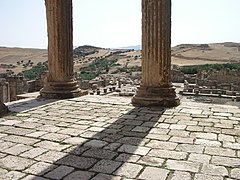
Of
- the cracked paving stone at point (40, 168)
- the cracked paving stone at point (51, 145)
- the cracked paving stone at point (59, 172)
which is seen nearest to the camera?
the cracked paving stone at point (59, 172)

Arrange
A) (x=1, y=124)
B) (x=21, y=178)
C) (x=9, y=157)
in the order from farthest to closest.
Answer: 1. (x=1, y=124)
2. (x=9, y=157)
3. (x=21, y=178)

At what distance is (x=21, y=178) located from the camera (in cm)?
344

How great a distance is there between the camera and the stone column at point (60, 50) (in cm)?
900

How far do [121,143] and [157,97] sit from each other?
10.5 ft

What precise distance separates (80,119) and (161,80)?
8.42 feet

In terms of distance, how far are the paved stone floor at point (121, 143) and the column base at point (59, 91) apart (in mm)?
1563

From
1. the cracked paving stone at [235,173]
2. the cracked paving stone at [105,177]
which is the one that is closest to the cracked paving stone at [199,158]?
the cracked paving stone at [235,173]

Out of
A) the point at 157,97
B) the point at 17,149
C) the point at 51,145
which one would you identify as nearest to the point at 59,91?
the point at 157,97

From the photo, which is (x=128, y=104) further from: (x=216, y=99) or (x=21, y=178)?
(x=216, y=99)

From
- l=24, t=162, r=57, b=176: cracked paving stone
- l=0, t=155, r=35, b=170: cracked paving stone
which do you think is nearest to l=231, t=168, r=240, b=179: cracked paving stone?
l=24, t=162, r=57, b=176: cracked paving stone

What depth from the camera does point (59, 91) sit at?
9125 millimetres

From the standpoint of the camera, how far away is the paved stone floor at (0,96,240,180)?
3.62 m

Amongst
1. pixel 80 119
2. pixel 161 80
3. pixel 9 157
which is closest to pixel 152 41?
pixel 161 80

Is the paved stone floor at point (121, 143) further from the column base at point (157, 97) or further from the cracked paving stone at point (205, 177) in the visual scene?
the column base at point (157, 97)
